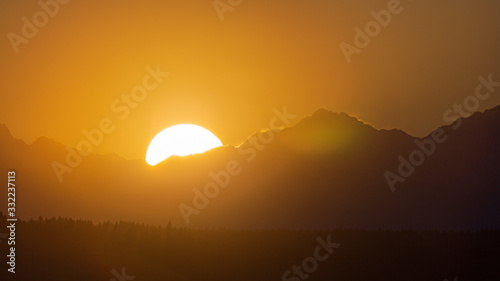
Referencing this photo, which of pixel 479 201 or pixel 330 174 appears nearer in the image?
pixel 479 201

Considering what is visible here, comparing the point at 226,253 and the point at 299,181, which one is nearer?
the point at 226,253

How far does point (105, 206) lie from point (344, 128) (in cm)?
4288

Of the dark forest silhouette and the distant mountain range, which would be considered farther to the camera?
the distant mountain range

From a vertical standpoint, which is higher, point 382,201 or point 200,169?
point 200,169

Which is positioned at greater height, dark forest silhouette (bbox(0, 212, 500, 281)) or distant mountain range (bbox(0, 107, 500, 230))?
distant mountain range (bbox(0, 107, 500, 230))

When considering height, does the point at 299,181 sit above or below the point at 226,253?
above

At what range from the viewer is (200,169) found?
51469 millimetres

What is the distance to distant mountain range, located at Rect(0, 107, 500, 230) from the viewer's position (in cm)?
3344

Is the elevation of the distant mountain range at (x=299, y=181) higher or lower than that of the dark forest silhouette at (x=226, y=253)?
higher

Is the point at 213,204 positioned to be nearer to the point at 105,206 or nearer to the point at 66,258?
the point at 105,206

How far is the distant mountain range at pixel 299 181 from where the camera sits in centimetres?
3344

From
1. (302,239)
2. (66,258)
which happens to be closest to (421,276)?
(302,239)

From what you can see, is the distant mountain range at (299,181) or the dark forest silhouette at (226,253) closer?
the dark forest silhouette at (226,253)

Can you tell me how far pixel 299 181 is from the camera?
180 ft
